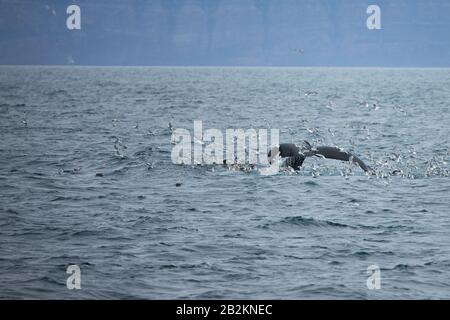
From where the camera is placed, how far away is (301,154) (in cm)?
3234

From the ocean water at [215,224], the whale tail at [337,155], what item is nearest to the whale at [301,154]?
the whale tail at [337,155]

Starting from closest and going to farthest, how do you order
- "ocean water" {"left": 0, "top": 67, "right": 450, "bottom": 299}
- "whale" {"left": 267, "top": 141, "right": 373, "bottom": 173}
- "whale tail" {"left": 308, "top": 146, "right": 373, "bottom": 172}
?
1. "ocean water" {"left": 0, "top": 67, "right": 450, "bottom": 299}
2. "whale" {"left": 267, "top": 141, "right": 373, "bottom": 173}
3. "whale tail" {"left": 308, "top": 146, "right": 373, "bottom": 172}

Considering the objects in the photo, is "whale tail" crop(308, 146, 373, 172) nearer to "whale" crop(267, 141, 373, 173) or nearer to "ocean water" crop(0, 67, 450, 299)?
"whale" crop(267, 141, 373, 173)

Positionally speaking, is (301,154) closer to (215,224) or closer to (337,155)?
(337,155)

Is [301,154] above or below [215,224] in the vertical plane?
above

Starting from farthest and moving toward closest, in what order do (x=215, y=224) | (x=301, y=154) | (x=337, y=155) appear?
(x=337, y=155)
(x=301, y=154)
(x=215, y=224)

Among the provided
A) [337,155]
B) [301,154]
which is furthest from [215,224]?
[337,155]

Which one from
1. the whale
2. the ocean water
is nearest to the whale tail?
the whale

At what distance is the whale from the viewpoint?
32.1 metres

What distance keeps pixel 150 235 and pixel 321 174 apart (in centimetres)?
1252

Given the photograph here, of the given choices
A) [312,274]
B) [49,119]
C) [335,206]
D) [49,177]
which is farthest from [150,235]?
[49,119]

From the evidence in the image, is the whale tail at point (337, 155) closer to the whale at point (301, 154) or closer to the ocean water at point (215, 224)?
the whale at point (301, 154)

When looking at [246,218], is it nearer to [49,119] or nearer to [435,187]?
[435,187]

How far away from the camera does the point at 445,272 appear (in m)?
18.1
